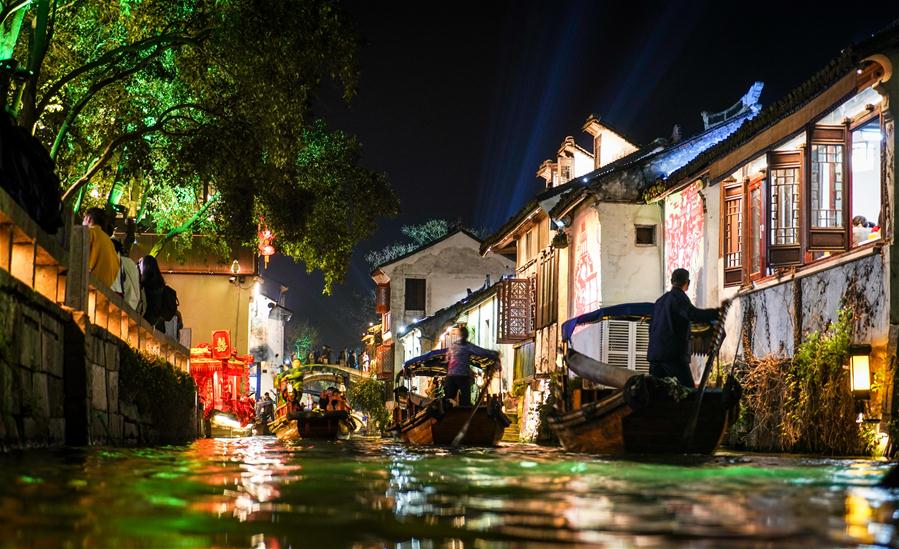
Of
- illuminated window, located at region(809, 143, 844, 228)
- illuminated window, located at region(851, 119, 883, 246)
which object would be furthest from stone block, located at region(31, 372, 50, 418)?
illuminated window, located at region(851, 119, 883, 246)

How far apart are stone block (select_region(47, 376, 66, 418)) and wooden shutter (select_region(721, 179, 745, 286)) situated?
14.5 metres

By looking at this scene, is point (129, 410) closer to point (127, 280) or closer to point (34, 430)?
point (127, 280)

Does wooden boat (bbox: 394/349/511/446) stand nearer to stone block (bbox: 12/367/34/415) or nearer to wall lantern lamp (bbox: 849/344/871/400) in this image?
wall lantern lamp (bbox: 849/344/871/400)

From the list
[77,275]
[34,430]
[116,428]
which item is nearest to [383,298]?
[116,428]

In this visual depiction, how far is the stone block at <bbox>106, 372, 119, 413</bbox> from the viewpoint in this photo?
13156 mm

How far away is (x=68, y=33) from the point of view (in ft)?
63.3

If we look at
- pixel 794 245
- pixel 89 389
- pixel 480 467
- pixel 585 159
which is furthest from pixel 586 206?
pixel 480 467

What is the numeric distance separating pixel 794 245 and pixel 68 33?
13.5m

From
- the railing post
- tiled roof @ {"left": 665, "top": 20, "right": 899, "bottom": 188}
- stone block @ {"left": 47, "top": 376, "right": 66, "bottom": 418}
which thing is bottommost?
stone block @ {"left": 47, "top": 376, "right": 66, "bottom": 418}

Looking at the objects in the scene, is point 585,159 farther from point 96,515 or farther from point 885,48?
point 96,515

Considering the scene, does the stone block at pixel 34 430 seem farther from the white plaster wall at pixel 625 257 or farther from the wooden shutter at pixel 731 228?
the white plaster wall at pixel 625 257

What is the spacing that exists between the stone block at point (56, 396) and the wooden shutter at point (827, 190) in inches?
472

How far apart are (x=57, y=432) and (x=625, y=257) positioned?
63.6 ft

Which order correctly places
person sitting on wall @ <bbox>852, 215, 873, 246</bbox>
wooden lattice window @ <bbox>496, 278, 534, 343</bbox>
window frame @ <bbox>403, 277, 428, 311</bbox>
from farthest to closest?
window frame @ <bbox>403, 277, 428, 311</bbox>, wooden lattice window @ <bbox>496, 278, 534, 343</bbox>, person sitting on wall @ <bbox>852, 215, 873, 246</bbox>
